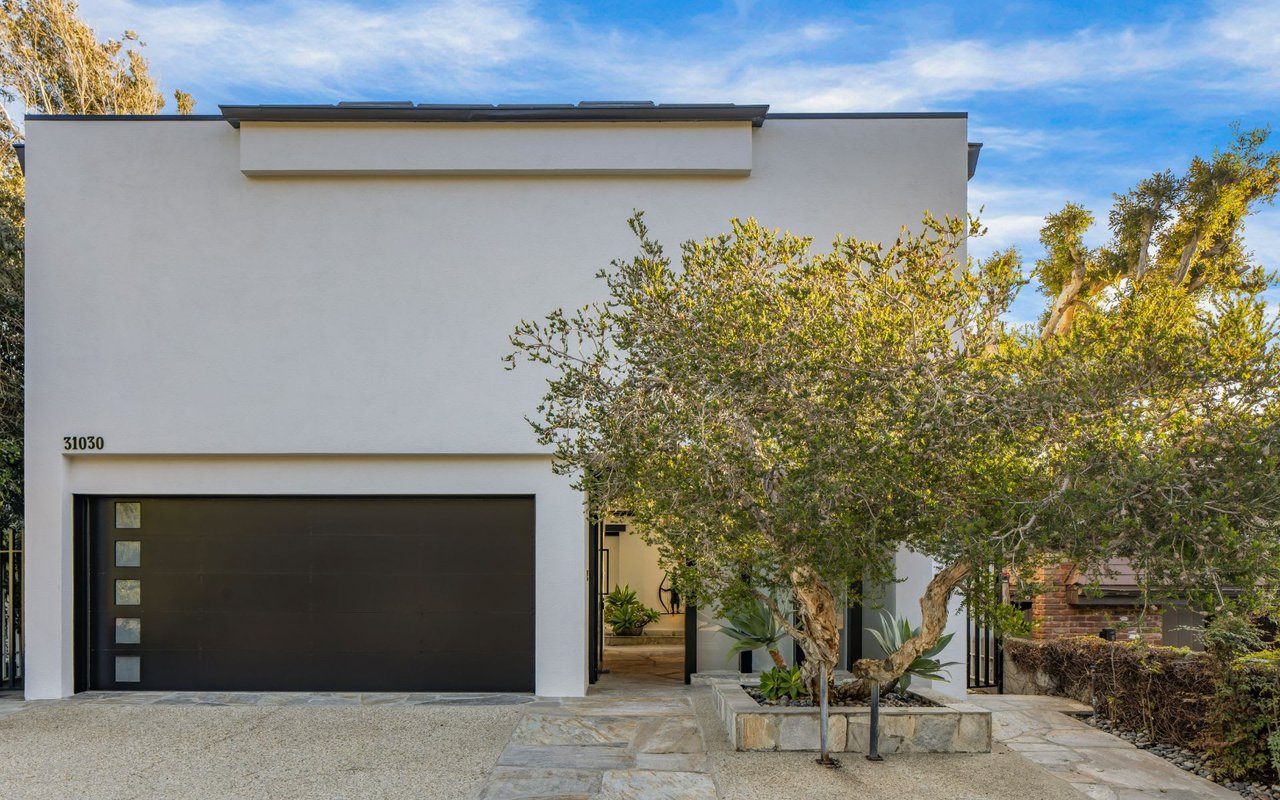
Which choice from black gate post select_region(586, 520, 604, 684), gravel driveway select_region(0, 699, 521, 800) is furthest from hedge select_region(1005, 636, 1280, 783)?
gravel driveway select_region(0, 699, 521, 800)

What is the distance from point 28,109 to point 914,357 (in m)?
20.1

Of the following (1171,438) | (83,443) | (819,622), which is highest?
(1171,438)

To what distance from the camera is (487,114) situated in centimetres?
984

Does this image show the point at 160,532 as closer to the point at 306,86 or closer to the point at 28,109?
the point at 306,86

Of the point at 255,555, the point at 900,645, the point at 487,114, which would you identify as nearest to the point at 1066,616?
the point at 900,645

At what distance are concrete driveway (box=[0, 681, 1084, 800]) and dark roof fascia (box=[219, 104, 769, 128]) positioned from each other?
20.0ft

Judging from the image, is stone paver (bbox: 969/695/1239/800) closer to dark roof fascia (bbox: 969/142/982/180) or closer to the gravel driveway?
the gravel driveway

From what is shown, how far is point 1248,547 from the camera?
15.5ft

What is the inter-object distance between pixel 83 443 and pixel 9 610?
2.24 meters

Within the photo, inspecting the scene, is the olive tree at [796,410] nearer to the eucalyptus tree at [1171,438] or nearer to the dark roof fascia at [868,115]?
the eucalyptus tree at [1171,438]

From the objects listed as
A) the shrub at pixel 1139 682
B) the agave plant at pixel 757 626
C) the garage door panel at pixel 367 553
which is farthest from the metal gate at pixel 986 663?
the garage door panel at pixel 367 553

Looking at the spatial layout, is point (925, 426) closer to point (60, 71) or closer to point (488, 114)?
point (488, 114)

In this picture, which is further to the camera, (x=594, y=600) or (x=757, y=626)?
(x=594, y=600)

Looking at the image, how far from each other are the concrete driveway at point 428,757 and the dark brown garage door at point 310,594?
446 mm
